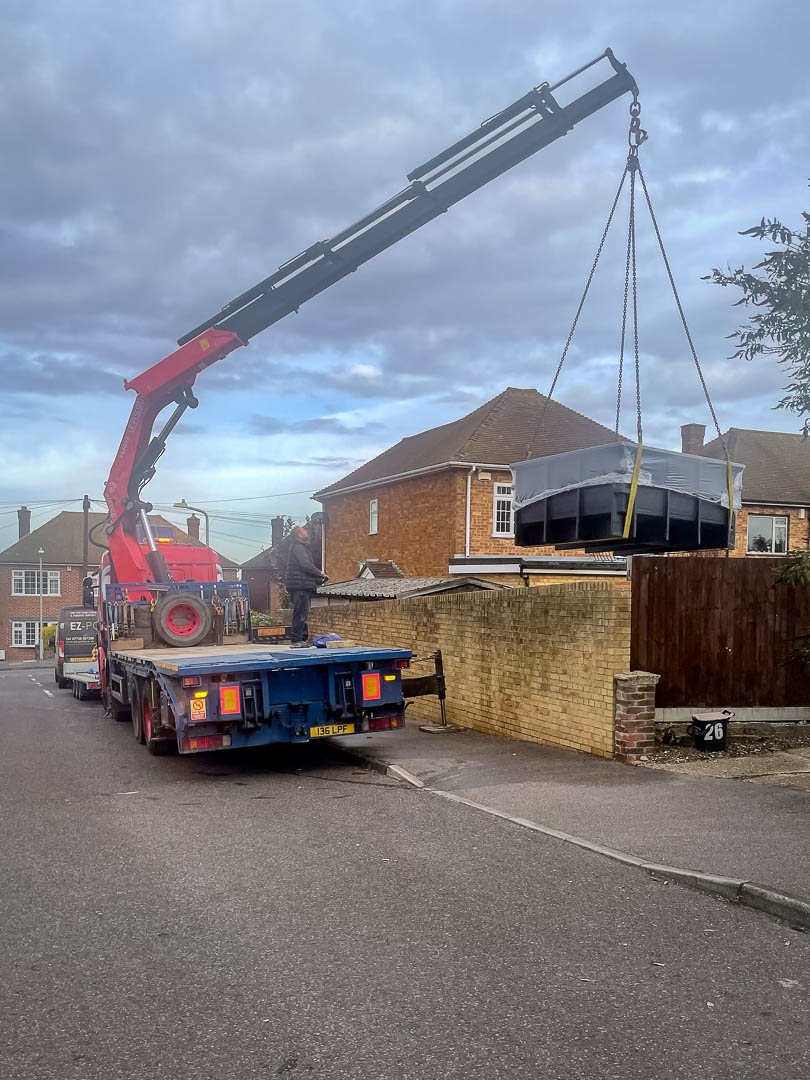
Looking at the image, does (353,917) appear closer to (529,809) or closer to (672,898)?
(672,898)

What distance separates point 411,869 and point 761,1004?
2.58 meters

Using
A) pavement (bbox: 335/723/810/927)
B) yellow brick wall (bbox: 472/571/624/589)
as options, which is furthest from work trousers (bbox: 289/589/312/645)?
yellow brick wall (bbox: 472/571/624/589)

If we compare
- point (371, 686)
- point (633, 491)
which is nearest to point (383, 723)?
point (371, 686)

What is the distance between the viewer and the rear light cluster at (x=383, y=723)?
1061cm

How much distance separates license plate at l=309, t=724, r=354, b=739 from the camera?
1009 cm

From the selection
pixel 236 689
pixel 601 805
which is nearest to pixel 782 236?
pixel 601 805

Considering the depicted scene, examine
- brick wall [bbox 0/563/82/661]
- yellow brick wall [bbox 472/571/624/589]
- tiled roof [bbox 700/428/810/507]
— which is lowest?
brick wall [bbox 0/563/82/661]

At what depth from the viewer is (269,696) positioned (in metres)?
9.82

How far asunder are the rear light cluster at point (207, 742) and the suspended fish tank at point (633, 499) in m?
4.24

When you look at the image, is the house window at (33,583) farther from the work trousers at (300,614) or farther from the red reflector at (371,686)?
the red reflector at (371,686)

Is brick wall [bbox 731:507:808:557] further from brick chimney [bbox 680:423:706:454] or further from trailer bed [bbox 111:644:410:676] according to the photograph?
trailer bed [bbox 111:644:410:676]

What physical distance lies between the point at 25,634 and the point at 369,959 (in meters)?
59.1

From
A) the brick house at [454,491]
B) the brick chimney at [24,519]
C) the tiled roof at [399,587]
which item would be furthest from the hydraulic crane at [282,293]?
the brick chimney at [24,519]

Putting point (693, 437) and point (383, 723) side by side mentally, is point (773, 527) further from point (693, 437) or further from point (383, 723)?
point (383, 723)
